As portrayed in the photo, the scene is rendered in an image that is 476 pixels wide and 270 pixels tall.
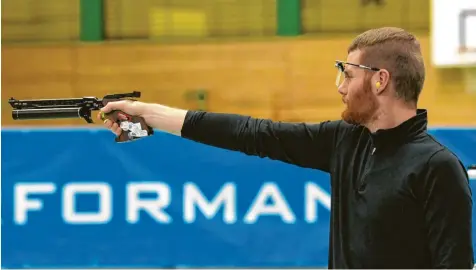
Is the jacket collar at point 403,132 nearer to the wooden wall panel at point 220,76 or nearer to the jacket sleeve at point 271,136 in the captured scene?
the jacket sleeve at point 271,136

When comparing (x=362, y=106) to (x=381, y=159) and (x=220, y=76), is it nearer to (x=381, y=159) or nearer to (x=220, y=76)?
(x=381, y=159)

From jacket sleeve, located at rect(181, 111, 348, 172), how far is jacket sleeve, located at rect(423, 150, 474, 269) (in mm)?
341

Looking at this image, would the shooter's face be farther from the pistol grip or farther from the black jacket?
the pistol grip

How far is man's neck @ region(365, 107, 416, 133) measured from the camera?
172 cm

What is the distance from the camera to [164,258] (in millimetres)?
4027

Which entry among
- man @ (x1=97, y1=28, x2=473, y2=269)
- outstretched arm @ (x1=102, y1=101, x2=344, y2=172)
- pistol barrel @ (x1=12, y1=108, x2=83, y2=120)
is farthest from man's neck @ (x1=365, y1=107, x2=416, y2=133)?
pistol barrel @ (x1=12, y1=108, x2=83, y2=120)

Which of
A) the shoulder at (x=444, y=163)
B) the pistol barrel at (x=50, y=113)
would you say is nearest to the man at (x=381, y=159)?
the shoulder at (x=444, y=163)

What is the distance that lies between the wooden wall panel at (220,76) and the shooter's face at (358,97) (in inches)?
148

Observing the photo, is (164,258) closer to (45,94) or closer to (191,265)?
(191,265)

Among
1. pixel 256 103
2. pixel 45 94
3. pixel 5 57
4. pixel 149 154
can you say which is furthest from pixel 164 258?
pixel 5 57

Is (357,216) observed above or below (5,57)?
below

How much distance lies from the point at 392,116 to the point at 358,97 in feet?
0.32

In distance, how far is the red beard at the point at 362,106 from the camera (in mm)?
1732

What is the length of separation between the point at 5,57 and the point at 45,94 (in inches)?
18.0
